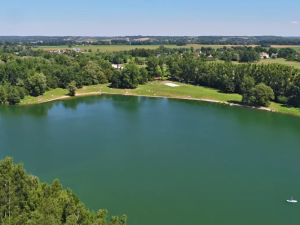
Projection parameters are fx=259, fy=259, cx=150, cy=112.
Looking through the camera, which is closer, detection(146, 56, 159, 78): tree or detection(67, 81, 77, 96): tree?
detection(67, 81, 77, 96): tree

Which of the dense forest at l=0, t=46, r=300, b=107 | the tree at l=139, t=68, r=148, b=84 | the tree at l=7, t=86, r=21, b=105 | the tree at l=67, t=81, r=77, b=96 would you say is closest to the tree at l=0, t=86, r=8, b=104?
the dense forest at l=0, t=46, r=300, b=107

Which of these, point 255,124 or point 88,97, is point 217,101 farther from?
point 88,97

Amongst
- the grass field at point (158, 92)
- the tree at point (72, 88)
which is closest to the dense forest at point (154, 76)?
the tree at point (72, 88)

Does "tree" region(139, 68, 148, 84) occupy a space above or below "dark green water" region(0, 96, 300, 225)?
above

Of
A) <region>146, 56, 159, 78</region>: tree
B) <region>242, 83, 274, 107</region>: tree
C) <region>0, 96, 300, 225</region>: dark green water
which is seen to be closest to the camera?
<region>0, 96, 300, 225</region>: dark green water

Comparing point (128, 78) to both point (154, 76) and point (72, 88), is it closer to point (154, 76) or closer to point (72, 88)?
point (154, 76)

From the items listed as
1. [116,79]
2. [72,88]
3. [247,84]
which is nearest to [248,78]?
[247,84]

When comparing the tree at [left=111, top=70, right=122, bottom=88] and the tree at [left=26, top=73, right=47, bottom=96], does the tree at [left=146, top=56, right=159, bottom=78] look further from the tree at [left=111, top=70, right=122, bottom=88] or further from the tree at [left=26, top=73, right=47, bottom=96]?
the tree at [left=26, top=73, right=47, bottom=96]
